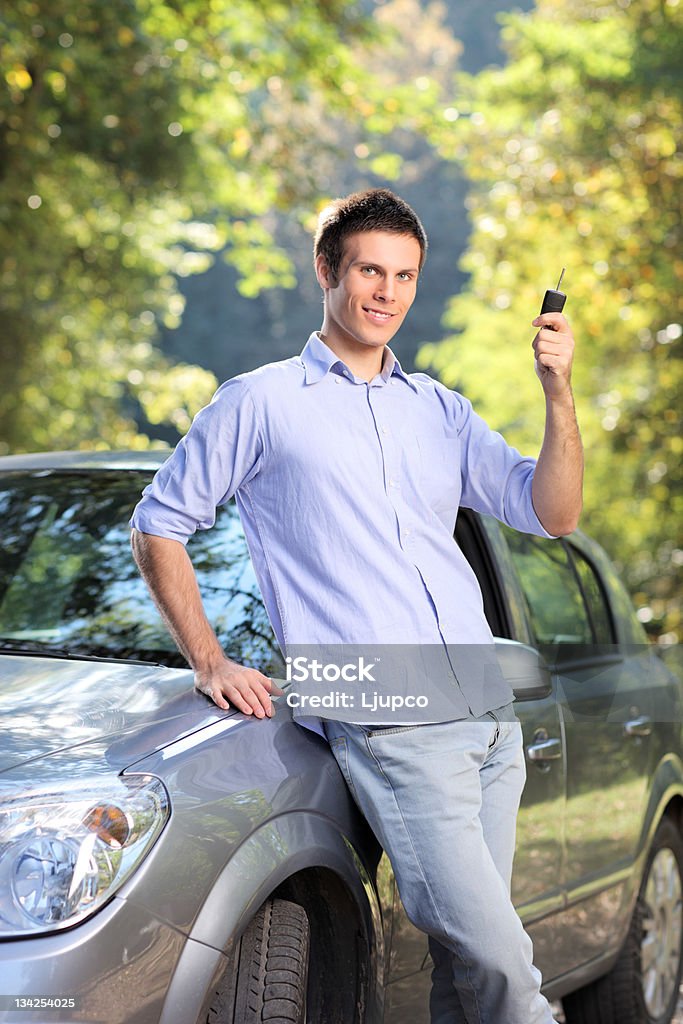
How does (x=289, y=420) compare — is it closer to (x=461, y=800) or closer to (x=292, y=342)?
(x=461, y=800)

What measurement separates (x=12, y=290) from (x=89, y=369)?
15.1 feet

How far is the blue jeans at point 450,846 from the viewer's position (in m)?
2.93

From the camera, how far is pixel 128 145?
47.3 ft

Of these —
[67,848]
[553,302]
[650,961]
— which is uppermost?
[553,302]

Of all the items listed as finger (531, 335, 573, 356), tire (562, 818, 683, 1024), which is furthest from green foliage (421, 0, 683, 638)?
finger (531, 335, 573, 356)

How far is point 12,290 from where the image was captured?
Result: 14484 millimetres

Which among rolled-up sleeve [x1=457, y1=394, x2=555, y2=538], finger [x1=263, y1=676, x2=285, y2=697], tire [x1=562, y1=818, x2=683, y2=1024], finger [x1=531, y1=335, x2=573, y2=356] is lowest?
tire [x1=562, y1=818, x2=683, y2=1024]

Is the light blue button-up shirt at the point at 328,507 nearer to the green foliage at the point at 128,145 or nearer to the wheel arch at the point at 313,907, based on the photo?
A: the wheel arch at the point at 313,907

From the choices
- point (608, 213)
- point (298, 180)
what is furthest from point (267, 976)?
point (608, 213)

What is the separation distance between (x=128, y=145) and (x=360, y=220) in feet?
38.4

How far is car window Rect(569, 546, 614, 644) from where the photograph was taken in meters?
5.04

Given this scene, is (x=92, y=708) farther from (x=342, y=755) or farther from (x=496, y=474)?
(x=496, y=474)

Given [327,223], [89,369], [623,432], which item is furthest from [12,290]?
[327,223]

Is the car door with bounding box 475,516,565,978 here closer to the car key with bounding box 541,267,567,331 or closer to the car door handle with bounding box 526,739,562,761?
the car door handle with bounding box 526,739,562,761
